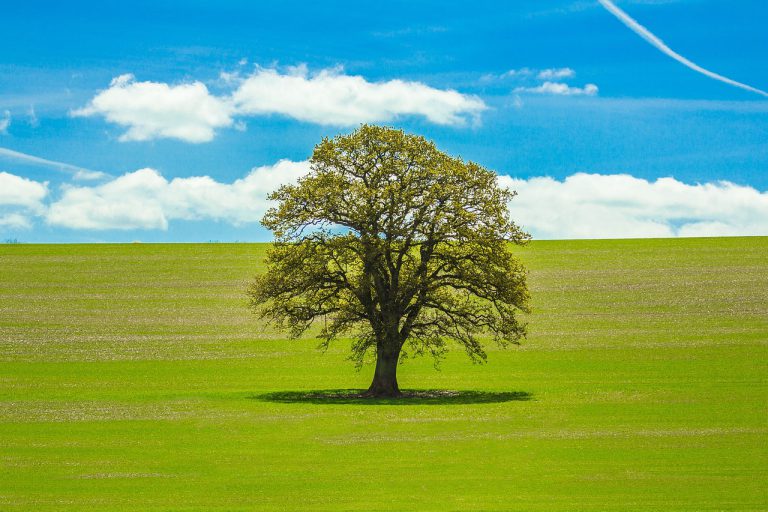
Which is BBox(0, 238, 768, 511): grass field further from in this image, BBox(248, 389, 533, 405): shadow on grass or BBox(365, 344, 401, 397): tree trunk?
BBox(365, 344, 401, 397): tree trunk

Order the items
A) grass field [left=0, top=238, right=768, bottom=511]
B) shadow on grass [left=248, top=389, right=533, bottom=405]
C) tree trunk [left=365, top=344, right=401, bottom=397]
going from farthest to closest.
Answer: tree trunk [left=365, top=344, right=401, bottom=397] < shadow on grass [left=248, top=389, right=533, bottom=405] < grass field [left=0, top=238, right=768, bottom=511]

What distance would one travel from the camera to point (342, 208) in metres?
45.3

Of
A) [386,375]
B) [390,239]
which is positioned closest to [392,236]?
[390,239]

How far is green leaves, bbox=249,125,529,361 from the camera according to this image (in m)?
44.9

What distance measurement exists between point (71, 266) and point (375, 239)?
58.9 m

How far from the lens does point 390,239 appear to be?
44750 millimetres

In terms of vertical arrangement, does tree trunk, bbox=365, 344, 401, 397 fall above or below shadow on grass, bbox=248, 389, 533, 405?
above

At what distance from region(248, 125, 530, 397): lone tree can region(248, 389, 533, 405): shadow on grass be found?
1520 millimetres

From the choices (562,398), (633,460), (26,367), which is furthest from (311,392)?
A: (633,460)

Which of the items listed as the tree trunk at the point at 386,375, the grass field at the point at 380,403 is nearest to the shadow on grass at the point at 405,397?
the grass field at the point at 380,403

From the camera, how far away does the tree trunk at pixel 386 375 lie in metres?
46.8

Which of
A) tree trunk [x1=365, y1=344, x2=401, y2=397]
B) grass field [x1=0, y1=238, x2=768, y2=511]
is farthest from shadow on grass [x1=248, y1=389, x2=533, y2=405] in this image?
tree trunk [x1=365, y1=344, x2=401, y2=397]

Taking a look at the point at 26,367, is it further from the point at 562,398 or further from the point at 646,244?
the point at 646,244

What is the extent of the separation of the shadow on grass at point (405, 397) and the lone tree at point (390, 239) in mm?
1520
